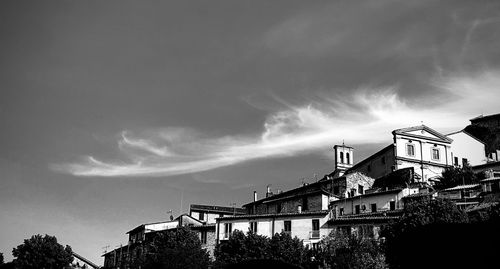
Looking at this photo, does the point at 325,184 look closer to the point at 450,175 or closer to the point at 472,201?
the point at 450,175

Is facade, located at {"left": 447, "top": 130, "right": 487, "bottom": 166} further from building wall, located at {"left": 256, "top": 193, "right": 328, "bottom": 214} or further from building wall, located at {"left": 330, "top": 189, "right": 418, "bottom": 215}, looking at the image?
building wall, located at {"left": 256, "top": 193, "right": 328, "bottom": 214}

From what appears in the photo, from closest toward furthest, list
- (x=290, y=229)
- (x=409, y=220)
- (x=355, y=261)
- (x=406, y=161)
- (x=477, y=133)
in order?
(x=409, y=220) < (x=355, y=261) < (x=290, y=229) < (x=406, y=161) < (x=477, y=133)

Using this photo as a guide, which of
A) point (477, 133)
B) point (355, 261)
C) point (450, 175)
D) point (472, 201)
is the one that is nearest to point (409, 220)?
point (355, 261)

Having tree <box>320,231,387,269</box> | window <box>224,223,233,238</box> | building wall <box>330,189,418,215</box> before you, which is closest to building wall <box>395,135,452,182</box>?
building wall <box>330,189,418,215</box>

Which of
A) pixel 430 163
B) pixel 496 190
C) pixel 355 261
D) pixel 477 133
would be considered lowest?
pixel 355 261

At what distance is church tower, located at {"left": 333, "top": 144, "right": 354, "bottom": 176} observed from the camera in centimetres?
10869

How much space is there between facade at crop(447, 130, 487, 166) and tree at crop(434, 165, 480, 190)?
1171 cm

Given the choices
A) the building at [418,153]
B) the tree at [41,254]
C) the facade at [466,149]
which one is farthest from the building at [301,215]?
the tree at [41,254]

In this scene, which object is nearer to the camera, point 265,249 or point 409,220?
point 409,220

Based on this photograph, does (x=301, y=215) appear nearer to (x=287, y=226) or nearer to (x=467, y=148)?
(x=287, y=226)

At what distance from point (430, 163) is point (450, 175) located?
399 inches

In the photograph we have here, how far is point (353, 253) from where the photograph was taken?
50.8 metres

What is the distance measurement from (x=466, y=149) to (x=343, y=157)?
29554 mm

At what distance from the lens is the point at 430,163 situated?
3130 inches
